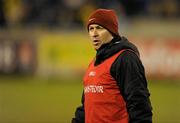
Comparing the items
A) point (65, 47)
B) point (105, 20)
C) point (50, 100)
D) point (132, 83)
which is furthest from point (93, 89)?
point (65, 47)

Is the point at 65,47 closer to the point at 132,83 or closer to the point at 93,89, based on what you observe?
the point at 93,89

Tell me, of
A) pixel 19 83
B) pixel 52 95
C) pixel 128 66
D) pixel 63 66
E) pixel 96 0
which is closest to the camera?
pixel 128 66

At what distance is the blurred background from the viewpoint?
18.8 meters

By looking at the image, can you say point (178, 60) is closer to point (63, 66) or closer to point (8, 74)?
point (63, 66)

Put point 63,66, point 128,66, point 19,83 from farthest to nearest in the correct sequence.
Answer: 1. point 63,66
2. point 19,83
3. point 128,66

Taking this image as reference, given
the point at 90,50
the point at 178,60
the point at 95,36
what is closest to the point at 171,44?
the point at 178,60

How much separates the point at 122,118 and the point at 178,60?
608 inches

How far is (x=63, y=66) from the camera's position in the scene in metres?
22.5

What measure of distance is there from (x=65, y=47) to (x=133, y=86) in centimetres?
1679

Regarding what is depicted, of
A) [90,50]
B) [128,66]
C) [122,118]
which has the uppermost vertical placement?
[90,50]

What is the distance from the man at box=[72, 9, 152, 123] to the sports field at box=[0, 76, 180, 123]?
772 cm

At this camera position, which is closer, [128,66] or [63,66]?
[128,66]

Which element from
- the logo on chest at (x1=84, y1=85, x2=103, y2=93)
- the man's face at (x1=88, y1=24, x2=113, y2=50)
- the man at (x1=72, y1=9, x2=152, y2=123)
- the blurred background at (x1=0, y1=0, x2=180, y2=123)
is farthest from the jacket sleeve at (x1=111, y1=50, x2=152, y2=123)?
the blurred background at (x1=0, y1=0, x2=180, y2=123)

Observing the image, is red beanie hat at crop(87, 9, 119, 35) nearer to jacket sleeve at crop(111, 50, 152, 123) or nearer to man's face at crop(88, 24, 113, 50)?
man's face at crop(88, 24, 113, 50)
